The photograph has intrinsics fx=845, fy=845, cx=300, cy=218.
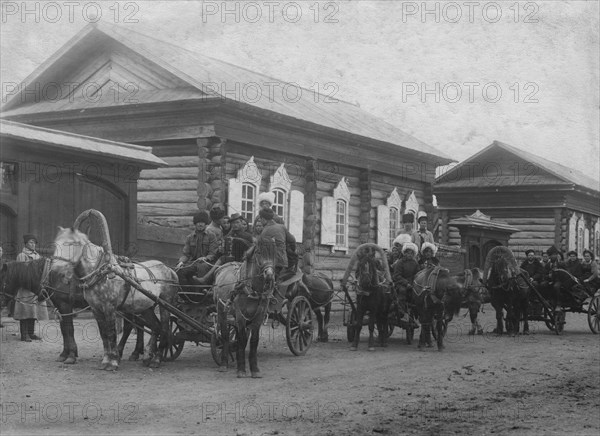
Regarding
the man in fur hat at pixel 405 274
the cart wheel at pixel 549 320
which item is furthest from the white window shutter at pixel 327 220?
the man in fur hat at pixel 405 274

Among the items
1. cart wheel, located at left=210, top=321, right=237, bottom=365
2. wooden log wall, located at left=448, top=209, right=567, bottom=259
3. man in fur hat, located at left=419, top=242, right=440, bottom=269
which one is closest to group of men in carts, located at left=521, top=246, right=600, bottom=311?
man in fur hat, located at left=419, top=242, right=440, bottom=269

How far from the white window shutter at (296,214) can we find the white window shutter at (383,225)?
382 centimetres

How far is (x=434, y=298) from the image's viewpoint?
14117 millimetres

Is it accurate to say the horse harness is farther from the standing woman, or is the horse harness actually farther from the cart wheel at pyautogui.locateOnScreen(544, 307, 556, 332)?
the standing woman

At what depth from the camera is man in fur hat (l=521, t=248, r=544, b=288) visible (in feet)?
59.6

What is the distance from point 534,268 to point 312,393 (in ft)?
33.9

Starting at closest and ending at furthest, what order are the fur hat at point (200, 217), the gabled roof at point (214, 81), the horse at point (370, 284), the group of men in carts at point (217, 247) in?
the group of men in carts at point (217, 247)
the fur hat at point (200, 217)
the horse at point (370, 284)
the gabled roof at point (214, 81)

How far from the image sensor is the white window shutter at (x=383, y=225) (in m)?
25.1

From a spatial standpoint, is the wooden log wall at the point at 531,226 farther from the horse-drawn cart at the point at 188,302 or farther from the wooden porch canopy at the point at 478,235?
the horse-drawn cart at the point at 188,302

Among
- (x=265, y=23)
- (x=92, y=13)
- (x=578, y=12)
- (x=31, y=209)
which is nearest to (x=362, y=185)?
(x=265, y=23)

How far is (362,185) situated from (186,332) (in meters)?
13.9

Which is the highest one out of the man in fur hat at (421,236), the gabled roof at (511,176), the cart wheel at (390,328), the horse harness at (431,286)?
the gabled roof at (511,176)

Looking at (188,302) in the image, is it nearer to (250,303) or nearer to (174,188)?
(250,303)

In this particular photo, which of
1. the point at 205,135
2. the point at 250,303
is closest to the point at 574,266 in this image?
the point at 205,135
